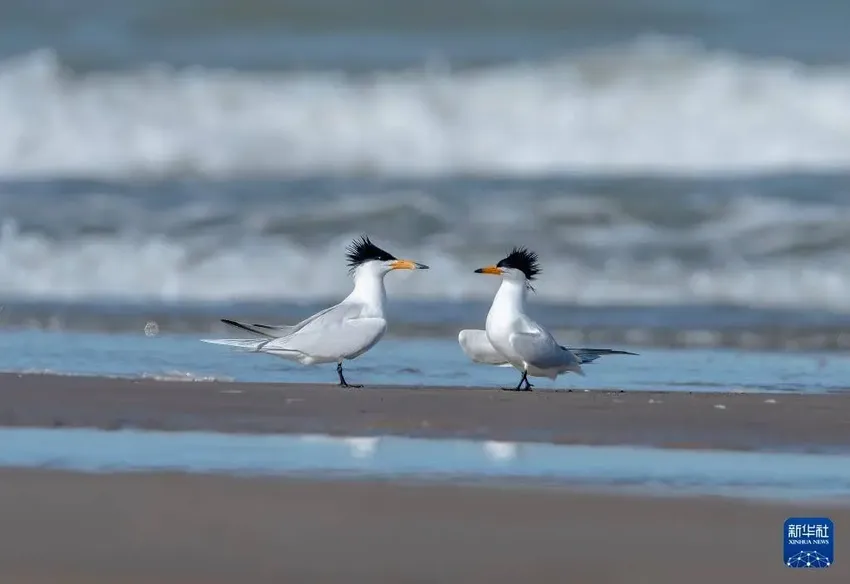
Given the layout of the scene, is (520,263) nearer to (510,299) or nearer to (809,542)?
(510,299)

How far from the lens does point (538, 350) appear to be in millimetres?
6957

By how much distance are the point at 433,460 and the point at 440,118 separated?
11070 mm

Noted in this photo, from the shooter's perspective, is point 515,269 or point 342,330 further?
point 515,269

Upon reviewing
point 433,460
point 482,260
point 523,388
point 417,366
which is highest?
point 482,260

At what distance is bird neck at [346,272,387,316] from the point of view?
24.1 feet

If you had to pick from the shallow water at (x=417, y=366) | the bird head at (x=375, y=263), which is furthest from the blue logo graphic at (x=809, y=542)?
the bird head at (x=375, y=263)

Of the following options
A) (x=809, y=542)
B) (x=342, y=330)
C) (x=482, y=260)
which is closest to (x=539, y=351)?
(x=342, y=330)

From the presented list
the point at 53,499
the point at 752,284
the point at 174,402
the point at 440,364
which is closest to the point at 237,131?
the point at 752,284

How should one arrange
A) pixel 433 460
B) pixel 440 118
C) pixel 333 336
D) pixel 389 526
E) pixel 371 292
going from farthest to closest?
pixel 440 118
pixel 371 292
pixel 333 336
pixel 433 460
pixel 389 526

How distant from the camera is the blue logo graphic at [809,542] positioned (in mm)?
4215

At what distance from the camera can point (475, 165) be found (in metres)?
15.3

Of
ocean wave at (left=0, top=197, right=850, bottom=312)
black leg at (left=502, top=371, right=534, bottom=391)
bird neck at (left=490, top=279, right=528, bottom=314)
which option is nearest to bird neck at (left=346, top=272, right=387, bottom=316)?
bird neck at (left=490, top=279, right=528, bottom=314)

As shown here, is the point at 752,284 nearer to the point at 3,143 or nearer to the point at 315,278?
the point at 315,278

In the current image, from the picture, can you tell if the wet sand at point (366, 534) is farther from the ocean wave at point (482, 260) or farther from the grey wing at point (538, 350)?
the ocean wave at point (482, 260)
